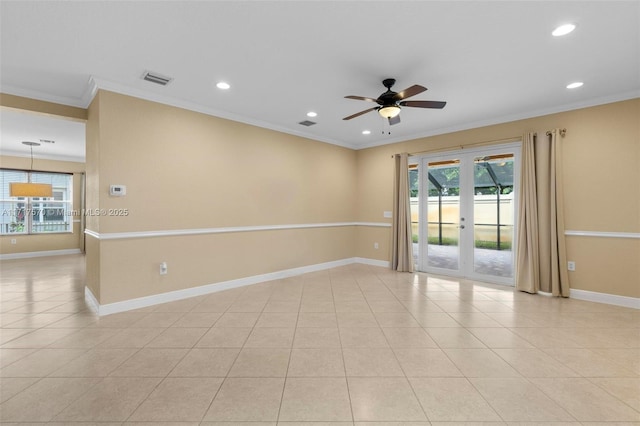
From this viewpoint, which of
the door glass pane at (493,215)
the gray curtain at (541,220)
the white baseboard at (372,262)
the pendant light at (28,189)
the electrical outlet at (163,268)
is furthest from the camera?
the white baseboard at (372,262)

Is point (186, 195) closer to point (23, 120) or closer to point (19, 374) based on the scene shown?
point (19, 374)

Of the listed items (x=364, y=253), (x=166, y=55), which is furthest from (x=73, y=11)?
(x=364, y=253)

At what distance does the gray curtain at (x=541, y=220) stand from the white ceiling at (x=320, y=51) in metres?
0.70

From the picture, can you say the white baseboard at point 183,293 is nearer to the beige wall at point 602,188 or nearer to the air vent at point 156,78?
the air vent at point 156,78

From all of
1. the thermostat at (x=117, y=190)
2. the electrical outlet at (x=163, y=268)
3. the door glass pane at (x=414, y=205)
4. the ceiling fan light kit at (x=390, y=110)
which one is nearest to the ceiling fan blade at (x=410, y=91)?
the ceiling fan light kit at (x=390, y=110)

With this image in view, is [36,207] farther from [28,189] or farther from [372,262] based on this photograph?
[372,262]

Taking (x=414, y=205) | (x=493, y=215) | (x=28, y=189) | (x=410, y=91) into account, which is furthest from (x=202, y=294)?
(x=28, y=189)

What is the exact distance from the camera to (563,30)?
2.45 m

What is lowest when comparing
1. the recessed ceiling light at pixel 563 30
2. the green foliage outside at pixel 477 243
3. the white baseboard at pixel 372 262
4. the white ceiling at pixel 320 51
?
the white baseboard at pixel 372 262

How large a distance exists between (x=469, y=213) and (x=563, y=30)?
331 cm

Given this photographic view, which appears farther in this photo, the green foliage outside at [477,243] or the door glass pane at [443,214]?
the door glass pane at [443,214]

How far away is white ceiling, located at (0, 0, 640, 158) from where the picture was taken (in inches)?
87.4

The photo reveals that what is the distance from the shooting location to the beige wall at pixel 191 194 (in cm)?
354

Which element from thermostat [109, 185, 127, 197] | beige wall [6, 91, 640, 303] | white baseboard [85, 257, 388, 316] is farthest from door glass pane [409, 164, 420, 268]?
thermostat [109, 185, 127, 197]
